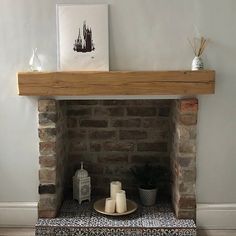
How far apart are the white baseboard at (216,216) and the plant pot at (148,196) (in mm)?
362

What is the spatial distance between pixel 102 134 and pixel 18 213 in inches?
36.0

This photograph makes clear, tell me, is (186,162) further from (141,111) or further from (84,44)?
(84,44)

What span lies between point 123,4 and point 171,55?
479mm

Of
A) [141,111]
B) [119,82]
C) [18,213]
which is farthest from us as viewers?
[141,111]

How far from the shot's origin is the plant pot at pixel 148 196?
299 cm

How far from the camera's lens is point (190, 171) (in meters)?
2.77

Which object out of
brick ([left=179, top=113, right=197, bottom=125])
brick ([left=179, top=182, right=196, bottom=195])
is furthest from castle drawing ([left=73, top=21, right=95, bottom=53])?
brick ([left=179, top=182, right=196, bottom=195])

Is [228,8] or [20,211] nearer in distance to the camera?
[228,8]

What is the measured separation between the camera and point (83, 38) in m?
2.66

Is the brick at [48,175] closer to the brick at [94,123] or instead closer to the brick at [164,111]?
the brick at [94,123]

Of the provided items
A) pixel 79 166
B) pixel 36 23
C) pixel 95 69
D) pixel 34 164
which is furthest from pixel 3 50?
pixel 79 166

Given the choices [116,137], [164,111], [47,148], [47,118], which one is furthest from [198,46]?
[47,148]

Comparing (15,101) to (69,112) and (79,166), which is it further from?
(79,166)

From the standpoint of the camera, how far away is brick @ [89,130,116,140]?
3.24m
